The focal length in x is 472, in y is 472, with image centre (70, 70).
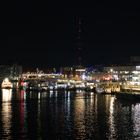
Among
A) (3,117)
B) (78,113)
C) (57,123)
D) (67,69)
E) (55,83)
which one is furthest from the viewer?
(67,69)

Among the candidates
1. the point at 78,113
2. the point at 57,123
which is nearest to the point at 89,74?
the point at 78,113

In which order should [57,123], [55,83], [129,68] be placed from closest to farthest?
[57,123] < [129,68] < [55,83]

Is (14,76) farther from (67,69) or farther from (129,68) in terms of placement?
(129,68)

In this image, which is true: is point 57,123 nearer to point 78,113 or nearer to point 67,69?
point 78,113

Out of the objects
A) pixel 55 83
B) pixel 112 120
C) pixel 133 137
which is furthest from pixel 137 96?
pixel 55 83

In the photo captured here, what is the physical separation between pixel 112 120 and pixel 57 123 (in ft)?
12.2

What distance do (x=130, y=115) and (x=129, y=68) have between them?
5581cm

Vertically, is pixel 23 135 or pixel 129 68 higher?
pixel 129 68

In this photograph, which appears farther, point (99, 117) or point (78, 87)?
point (78, 87)

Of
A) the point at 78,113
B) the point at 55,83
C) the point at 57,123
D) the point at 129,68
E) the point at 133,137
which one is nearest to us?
the point at 133,137

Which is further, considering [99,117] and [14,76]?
[14,76]

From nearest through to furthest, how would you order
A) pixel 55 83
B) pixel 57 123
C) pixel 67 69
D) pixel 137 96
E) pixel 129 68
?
pixel 57 123, pixel 137 96, pixel 129 68, pixel 55 83, pixel 67 69

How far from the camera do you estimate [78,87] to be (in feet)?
299

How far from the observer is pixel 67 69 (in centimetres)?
12338
